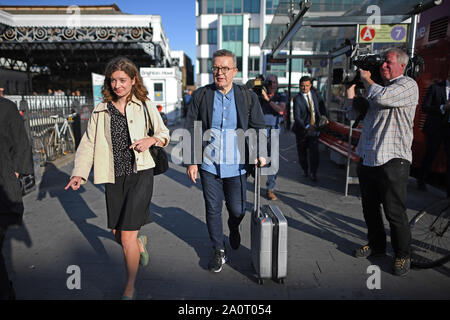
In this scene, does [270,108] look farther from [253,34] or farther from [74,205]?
[253,34]

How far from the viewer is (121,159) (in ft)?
8.68

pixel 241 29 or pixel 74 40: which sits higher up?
pixel 241 29

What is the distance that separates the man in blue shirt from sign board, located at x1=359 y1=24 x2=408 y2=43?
3648 millimetres

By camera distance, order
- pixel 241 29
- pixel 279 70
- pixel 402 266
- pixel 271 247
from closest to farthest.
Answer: pixel 271 247 < pixel 402 266 < pixel 279 70 < pixel 241 29

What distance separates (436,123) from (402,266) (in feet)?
12.1

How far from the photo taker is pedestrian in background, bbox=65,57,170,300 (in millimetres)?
2605

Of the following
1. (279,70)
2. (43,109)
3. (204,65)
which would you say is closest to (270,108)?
(43,109)

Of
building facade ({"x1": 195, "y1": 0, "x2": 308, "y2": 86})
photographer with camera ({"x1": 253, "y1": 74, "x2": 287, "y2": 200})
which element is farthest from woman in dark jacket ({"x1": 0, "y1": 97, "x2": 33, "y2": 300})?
building facade ({"x1": 195, "y1": 0, "x2": 308, "y2": 86})

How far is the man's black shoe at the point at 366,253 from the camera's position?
337 centimetres

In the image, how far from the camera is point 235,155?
119 inches

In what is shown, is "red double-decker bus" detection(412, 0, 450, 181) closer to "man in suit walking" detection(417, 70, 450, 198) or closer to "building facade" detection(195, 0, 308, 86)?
"man in suit walking" detection(417, 70, 450, 198)

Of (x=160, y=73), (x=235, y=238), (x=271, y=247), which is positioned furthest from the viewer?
(x=160, y=73)
